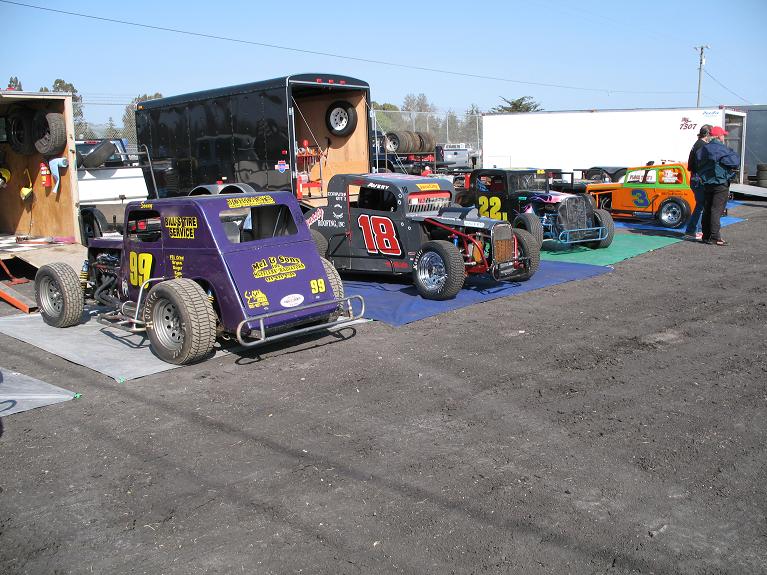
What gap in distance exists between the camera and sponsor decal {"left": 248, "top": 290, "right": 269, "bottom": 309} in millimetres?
6773

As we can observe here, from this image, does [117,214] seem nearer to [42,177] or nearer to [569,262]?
[42,177]

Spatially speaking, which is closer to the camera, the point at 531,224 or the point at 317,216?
the point at 317,216

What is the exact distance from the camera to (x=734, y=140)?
2858 cm

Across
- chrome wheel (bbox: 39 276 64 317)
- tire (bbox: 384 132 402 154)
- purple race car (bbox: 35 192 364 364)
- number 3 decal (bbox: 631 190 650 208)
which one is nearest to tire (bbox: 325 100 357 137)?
purple race car (bbox: 35 192 364 364)

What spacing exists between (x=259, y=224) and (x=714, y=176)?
972 cm

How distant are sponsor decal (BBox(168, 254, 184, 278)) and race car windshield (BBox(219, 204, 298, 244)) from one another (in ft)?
1.78

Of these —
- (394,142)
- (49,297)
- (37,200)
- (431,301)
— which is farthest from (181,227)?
(394,142)

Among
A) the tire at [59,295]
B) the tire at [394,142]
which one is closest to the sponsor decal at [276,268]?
the tire at [59,295]

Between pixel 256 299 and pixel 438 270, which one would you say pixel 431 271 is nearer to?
pixel 438 270

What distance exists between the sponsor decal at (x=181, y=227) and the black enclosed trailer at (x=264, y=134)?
5.08 metres

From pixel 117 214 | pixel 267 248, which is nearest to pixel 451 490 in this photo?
pixel 267 248

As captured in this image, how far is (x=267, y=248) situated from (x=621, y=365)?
3.54 m

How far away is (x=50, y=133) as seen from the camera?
11.3 meters

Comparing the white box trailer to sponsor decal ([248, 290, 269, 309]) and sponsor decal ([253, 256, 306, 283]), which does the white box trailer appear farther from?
sponsor decal ([248, 290, 269, 309])
